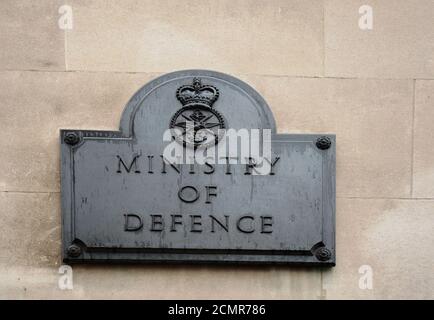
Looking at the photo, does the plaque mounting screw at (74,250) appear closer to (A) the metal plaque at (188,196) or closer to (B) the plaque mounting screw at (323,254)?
(A) the metal plaque at (188,196)

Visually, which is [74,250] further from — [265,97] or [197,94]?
[265,97]

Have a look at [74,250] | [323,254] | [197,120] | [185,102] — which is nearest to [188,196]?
[197,120]

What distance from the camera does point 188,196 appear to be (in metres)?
5.70

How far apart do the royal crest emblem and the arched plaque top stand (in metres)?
0.04

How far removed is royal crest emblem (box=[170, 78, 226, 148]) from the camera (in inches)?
225

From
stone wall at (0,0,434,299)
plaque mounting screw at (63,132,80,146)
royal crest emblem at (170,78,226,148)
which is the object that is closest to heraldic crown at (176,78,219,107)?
royal crest emblem at (170,78,226,148)

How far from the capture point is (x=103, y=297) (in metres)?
5.77

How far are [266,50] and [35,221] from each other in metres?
2.35

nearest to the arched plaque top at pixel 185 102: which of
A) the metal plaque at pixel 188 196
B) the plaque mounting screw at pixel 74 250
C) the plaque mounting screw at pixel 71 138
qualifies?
the metal plaque at pixel 188 196

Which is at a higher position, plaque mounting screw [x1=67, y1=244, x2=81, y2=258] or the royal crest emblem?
the royal crest emblem

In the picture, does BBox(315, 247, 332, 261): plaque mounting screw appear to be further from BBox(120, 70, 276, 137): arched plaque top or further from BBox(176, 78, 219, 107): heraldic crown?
BBox(176, 78, 219, 107): heraldic crown

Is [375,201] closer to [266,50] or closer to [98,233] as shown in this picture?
[266,50]

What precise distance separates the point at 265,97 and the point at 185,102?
67 centimetres

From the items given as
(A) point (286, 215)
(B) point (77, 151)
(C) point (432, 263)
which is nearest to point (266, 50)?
(A) point (286, 215)
